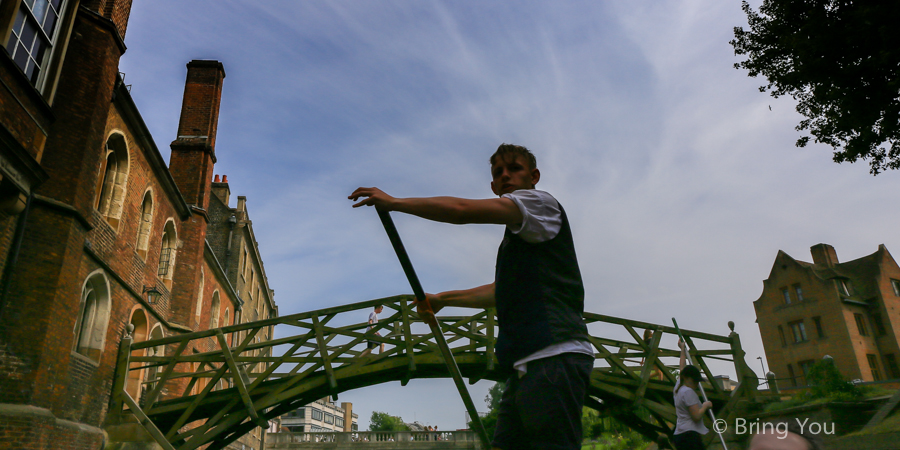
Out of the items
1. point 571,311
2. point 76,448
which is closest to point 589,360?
point 571,311

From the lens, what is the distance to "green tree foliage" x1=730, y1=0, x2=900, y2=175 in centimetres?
902

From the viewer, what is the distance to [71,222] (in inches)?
333

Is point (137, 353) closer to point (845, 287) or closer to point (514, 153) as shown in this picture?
point (514, 153)

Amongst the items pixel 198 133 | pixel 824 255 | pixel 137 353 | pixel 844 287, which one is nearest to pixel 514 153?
pixel 137 353

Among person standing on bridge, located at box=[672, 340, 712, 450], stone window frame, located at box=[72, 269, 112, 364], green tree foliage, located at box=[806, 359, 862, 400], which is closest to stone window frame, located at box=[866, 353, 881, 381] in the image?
green tree foliage, located at box=[806, 359, 862, 400]

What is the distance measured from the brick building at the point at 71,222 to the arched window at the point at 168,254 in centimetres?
9

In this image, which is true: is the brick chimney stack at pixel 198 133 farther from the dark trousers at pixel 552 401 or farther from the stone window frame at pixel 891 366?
the stone window frame at pixel 891 366

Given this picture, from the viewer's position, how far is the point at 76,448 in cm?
841

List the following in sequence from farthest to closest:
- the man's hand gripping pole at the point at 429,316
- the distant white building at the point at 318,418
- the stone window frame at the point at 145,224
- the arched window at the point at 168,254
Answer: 1. the distant white building at the point at 318,418
2. the arched window at the point at 168,254
3. the stone window frame at the point at 145,224
4. the man's hand gripping pole at the point at 429,316

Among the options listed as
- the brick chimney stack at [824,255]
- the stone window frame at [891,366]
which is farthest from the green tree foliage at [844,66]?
the brick chimney stack at [824,255]

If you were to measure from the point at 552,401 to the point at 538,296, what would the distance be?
39 cm

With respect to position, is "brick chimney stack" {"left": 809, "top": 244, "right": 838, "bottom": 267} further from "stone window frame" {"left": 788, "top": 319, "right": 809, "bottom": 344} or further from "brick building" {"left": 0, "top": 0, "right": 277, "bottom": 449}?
"brick building" {"left": 0, "top": 0, "right": 277, "bottom": 449}

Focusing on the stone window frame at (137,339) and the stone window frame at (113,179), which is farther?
the stone window frame at (137,339)

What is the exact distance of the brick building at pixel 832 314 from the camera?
105 feet
